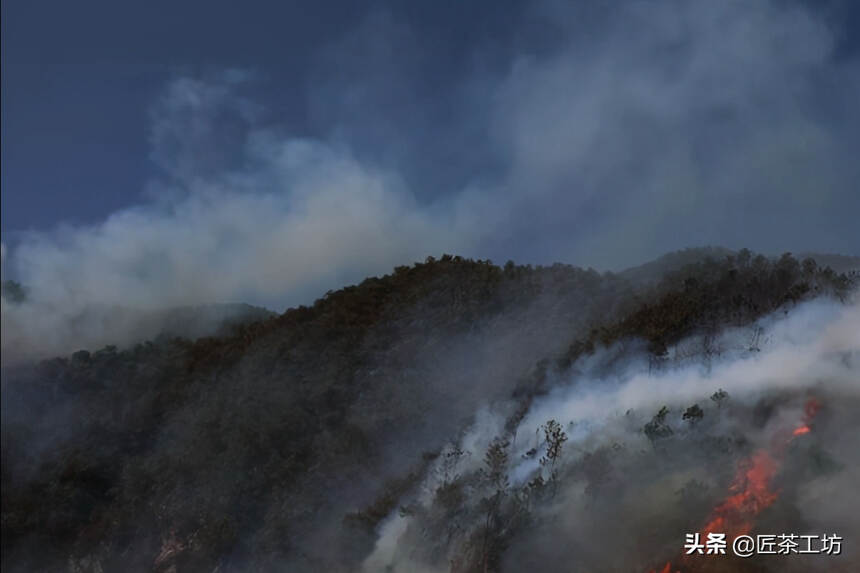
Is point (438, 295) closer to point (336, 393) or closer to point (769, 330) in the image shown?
point (336, 393)

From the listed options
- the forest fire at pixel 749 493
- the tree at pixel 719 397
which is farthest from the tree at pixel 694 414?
the forest fire at pixel 749 493

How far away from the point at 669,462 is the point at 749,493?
327 cm

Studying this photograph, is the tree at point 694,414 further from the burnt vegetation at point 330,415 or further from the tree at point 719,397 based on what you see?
the tree at point 719,397

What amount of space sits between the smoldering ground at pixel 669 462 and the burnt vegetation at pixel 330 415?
1.24ft

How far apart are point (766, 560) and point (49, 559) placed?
37629 mm

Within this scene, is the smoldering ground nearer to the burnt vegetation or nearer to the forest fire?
the forest fire

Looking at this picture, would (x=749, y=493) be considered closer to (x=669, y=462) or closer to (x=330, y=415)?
(x=669, y=462)

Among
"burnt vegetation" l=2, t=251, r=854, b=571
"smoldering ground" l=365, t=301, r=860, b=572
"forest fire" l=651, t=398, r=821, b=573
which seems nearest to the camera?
"forest fire" l=651, t=398, r=821, b=573

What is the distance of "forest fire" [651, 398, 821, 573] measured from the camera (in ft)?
81.8


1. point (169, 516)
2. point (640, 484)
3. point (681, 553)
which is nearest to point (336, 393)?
point (169, 516)

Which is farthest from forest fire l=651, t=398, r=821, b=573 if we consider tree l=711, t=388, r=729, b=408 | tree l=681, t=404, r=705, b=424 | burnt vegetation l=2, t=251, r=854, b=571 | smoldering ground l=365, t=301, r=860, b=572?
burnt vegetation l=2, t=251, r=854, b=571

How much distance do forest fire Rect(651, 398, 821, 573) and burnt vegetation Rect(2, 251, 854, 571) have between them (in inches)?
125

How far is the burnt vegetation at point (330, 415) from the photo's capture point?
34.6 m

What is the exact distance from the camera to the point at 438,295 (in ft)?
167
